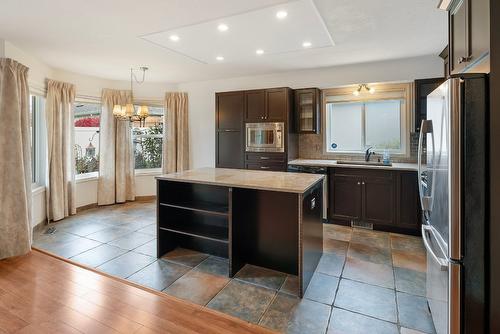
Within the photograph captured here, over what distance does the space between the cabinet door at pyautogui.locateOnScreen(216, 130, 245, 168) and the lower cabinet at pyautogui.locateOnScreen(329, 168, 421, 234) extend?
1.65 m

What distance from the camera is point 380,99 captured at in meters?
4.60

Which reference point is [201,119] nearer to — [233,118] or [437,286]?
[233,118]

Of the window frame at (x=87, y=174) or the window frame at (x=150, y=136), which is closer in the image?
the window frame at (x=87, y=174)

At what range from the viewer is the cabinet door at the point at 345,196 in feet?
13.7

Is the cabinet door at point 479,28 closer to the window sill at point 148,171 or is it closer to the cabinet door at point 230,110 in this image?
the cabinet door at point 230,110

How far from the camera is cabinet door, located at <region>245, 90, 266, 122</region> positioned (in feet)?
15.7

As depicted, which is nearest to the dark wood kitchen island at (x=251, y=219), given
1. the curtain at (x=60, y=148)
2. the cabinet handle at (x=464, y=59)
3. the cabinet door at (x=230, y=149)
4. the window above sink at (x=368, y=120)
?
the cabinet handle at (x=464, y=59)

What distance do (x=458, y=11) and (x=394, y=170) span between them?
232 cm

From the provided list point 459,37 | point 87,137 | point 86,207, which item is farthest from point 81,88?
point 459,37

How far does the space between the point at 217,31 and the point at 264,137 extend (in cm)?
208

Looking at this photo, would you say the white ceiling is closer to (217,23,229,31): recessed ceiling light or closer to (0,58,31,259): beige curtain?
(217,23,229,31): recessed ceiling light

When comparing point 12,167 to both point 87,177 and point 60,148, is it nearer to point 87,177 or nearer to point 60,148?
point 60,148

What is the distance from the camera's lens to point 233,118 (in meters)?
5.09

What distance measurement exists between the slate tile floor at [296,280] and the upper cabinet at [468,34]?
1852mm
